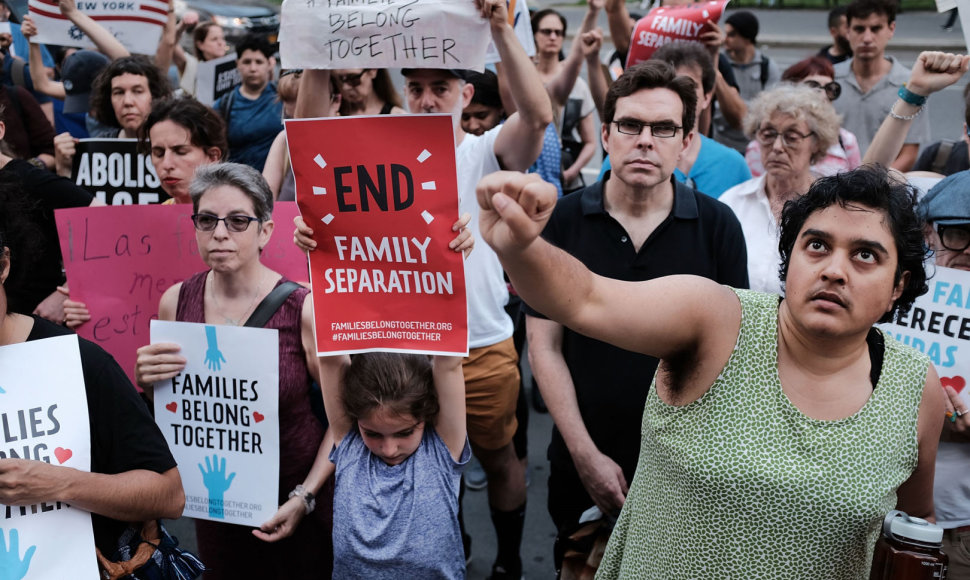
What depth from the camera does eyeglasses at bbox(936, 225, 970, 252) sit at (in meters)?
2.70

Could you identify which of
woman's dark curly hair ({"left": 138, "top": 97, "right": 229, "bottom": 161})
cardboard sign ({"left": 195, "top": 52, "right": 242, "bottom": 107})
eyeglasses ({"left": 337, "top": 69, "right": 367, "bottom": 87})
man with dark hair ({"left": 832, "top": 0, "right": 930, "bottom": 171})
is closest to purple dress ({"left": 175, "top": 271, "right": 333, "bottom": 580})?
woman's dark curly hair ({"left": 138, "top": 97, "right": 229, "bottom": 161})

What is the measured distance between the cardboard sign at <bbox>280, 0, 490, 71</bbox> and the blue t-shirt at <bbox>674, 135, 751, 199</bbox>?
1624 millimetres

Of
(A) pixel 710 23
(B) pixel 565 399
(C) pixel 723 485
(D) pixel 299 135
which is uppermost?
(A) pixel 710 23

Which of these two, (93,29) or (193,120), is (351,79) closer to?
(193,120)

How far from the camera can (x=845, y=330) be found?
1.82 m

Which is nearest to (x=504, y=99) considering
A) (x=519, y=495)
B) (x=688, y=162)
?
(x=688, y=162)

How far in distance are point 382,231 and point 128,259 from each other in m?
1.23

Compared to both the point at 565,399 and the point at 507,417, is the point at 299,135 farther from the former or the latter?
the point at 507,417

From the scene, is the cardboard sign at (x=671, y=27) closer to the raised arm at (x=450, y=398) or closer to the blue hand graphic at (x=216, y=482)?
the raised arm at (x=450, y=398)

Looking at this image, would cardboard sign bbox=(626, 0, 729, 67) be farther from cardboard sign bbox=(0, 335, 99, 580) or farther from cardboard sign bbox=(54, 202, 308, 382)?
cardboard sign bbox=(0, 335, 99, 580)

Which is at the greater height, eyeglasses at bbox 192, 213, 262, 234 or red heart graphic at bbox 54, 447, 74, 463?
eyeglasses at bbox 192, 213, 262, 234

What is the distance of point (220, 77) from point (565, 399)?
442 centimetres

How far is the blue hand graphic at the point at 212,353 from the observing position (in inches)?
115

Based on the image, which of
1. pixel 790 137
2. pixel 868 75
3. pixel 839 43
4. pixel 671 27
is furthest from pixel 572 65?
pixel 839 43
